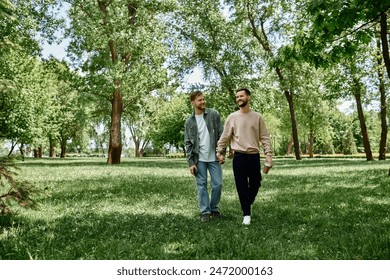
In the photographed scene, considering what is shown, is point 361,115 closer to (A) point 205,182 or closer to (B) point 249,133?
(A) point 205,182

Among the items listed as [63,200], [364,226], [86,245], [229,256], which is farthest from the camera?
[63,200]

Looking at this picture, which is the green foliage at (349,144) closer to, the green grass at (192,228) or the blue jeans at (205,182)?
the green grass at (192,228)

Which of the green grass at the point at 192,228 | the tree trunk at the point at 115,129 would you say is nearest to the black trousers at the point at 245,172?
the green grass at the point at 192,228

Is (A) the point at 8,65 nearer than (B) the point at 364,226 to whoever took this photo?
No

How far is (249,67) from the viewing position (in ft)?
139

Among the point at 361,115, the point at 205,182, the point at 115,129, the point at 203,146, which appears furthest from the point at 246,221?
the point at 361,115

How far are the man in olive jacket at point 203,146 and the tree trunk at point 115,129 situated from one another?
2784 cm

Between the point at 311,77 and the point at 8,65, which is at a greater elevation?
the point at 8,65

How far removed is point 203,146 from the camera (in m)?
9.06

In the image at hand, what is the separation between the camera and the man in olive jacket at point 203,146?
9.02 m

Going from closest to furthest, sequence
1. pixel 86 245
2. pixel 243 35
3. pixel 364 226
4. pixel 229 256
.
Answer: pixel 229 256 → pixel 86 245 → pixel 364 226 → pixel 243 35

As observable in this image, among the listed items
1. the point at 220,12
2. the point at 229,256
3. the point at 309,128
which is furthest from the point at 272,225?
the point at 309,128

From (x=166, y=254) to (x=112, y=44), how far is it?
31560 millimetres

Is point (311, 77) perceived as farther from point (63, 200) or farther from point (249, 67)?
point (63, 200)
